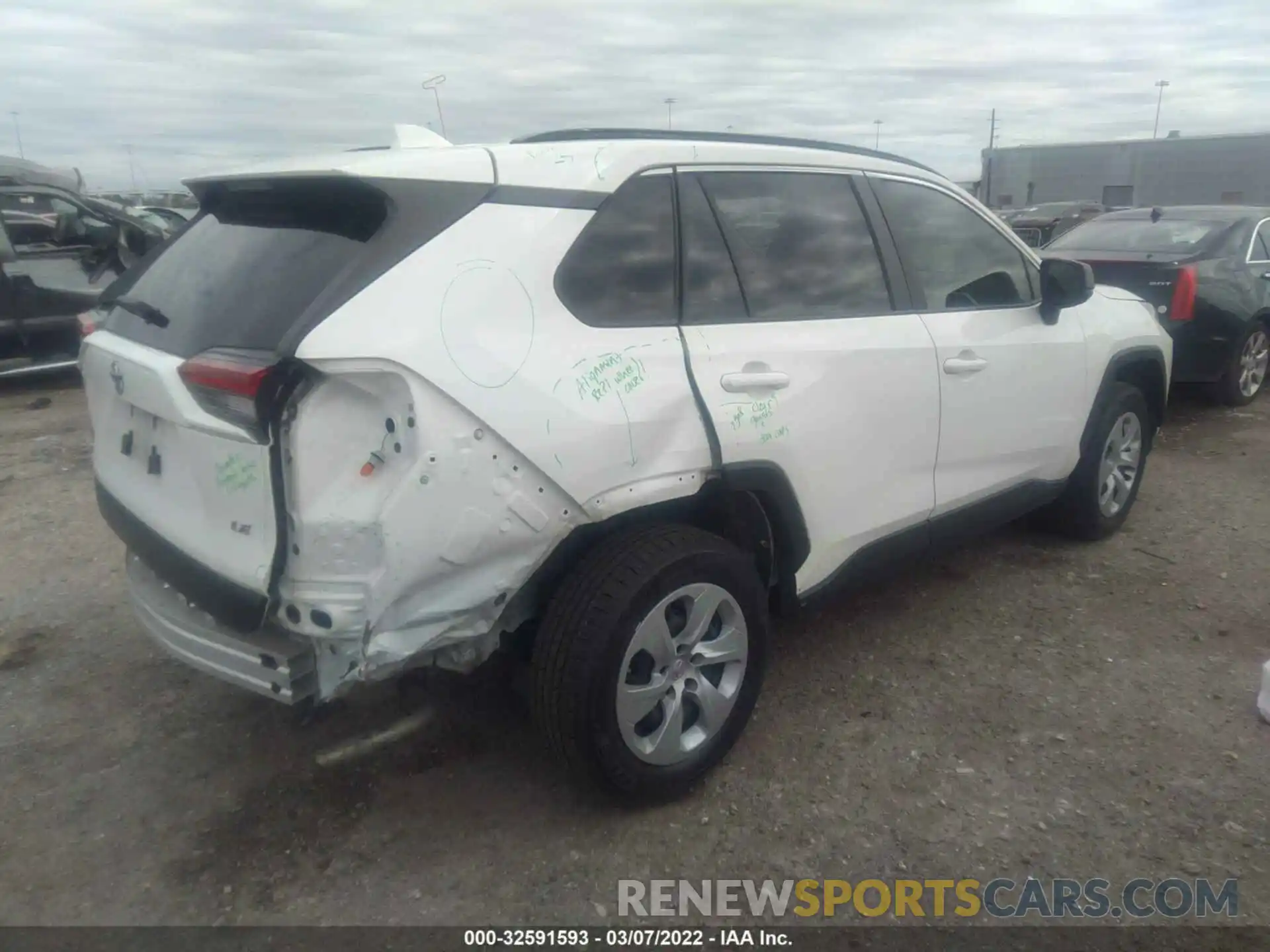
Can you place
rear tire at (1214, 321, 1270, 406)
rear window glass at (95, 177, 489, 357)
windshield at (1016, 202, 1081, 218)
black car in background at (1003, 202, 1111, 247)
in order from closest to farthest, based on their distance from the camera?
rear window glass at (95, 177, 489, 357) → rear tire at (1214, 321, 1270, 406) → black car in background at (1003, 202, 1111, 247) → windshield at (1016, 202, 1081, 218)

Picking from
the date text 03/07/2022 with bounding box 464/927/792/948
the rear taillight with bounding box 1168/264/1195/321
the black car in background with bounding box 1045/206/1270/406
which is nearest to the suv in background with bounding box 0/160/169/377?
the date text 03/07/2022 with bounding box 464/927/792/948

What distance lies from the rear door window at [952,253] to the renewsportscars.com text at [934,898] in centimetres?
196

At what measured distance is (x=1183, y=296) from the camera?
6.71 meters

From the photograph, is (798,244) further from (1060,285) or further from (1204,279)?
(1204,279)

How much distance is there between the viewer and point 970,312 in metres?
3.72

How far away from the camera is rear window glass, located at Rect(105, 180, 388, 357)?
2416 mm

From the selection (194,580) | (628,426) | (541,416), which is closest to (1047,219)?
(628,426)

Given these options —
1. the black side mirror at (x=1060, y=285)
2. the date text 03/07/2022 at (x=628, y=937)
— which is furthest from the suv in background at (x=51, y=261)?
the date text 03/07/2022 at (x=628, y=937)

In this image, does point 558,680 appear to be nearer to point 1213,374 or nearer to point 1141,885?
point 1141,885

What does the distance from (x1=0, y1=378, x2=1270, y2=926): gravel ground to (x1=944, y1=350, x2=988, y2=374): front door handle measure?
1080mm

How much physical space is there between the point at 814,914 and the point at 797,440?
1317 millimetres

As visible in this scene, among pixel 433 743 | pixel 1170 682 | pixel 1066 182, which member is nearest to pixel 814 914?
pixel 433 743

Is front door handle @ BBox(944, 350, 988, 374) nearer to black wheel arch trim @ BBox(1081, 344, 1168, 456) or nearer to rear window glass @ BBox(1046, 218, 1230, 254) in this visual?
black wheel arch trim @ BBox(1081, 344, 1168, 456)

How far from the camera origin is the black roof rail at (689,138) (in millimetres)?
2916
